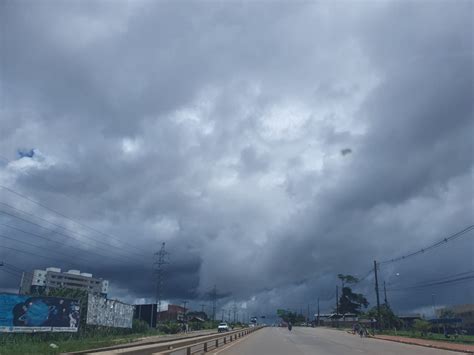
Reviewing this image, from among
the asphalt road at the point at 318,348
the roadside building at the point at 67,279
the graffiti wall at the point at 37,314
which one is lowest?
the asphalt road at the point at 318,348

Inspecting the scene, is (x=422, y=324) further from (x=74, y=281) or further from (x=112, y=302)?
(x=74, y=281)

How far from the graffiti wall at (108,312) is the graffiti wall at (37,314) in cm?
351

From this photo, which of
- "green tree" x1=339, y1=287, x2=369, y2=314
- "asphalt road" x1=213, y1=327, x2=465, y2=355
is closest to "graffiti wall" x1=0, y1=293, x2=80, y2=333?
"asphalt road" x1=213, y1=327, x2=465, y2=355

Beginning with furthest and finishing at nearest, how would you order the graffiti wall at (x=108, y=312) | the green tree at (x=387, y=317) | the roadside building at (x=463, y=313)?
the roadside building at (x=463, y=313), the green tree at (x=387, y=317), the graffiti wall at (x=108, y=312)

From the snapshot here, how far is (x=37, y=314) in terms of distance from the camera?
29.6 meters

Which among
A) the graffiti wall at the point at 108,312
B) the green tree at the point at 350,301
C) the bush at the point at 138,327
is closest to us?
the graffiti wall at the point at 108,312

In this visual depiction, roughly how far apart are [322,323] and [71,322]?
14491 cm

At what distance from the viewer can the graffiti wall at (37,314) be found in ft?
89.7

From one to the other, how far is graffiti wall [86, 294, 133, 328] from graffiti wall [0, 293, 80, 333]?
3510 millimetres

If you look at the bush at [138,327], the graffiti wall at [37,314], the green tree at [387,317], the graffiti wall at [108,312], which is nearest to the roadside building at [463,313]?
the green tree at [387,317]

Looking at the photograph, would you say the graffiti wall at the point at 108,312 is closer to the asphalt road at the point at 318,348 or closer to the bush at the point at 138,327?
the bush at the point at 138,327

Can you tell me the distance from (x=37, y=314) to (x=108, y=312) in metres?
12.7

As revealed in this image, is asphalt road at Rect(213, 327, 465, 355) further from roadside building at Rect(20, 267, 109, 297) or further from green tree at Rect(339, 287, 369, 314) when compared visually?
green tree at Rect(339, 287, 369, 314)

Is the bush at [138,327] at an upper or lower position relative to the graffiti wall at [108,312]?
lower
